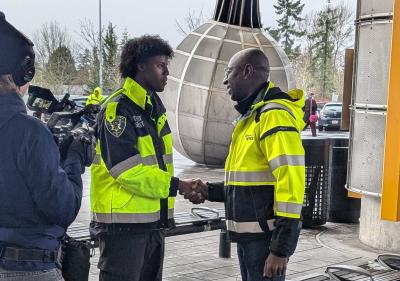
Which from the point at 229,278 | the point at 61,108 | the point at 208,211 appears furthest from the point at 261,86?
the point at 208,211

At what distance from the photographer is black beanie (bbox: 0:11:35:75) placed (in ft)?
9.71

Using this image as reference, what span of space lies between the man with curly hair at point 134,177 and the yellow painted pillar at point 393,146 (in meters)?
2.91

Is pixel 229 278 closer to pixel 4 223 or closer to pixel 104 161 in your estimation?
pixel 104 161

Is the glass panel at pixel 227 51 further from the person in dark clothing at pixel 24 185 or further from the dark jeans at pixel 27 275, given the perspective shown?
the dark jeans at pixel 27 275

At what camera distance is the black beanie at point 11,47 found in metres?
2.96

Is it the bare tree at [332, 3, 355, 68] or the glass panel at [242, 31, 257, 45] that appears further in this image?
the bare tree at [332, 3, 355, 68]

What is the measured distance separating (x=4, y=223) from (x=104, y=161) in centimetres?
121

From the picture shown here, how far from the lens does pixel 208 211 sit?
719 centimetres

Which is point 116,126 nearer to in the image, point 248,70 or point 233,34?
point 248,70

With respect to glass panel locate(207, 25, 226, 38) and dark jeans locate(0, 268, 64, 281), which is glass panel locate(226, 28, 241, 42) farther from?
dark jeans locate(0, 268, 64, 281)

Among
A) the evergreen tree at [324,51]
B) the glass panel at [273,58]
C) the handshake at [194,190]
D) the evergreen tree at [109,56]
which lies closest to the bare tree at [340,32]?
the evergreen tree at [324,51]

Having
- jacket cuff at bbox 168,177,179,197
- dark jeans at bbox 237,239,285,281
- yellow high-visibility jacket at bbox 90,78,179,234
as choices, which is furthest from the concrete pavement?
yellow high-visibility jacket at bbox 90,78,179,234

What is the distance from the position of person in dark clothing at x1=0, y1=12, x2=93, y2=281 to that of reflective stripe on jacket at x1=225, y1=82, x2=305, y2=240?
1.18 meters

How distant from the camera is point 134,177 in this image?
3912 millimetres
